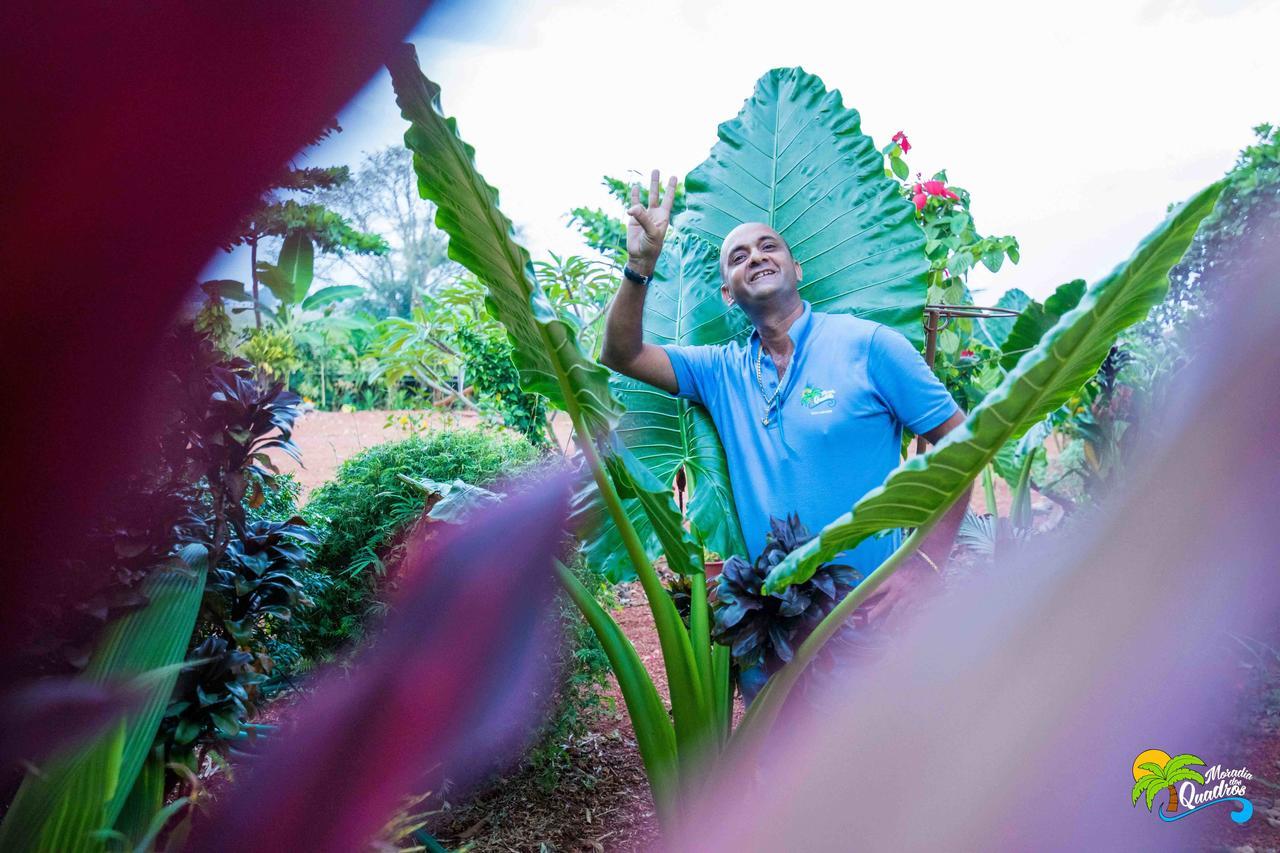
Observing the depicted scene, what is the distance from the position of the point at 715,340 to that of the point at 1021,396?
1.13 m

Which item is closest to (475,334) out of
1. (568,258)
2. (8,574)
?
(568,258)

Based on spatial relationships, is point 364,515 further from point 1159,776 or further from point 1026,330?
point 1159,776

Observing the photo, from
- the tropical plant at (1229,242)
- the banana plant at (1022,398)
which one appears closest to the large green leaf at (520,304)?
the banana plant at (1022,398)

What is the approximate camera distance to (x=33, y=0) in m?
0.51

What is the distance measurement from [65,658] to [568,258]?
11.1 ft

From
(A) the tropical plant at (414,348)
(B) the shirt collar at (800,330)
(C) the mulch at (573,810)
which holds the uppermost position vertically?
(A) the tropical plant at (414,348)

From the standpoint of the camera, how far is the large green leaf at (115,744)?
2.66 ft

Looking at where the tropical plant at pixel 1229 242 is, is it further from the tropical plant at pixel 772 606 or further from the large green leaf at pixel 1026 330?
the tropical plant at pixel 772 606

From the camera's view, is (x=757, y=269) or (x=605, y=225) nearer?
(x=757, y=269)

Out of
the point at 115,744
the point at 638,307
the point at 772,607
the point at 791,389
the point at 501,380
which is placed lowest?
the point at 772,607

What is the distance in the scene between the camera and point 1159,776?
172cm

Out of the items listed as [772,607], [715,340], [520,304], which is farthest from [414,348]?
[772,607]

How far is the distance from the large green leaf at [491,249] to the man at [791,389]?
288mm

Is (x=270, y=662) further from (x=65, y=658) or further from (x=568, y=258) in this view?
(x=568, y=258)
